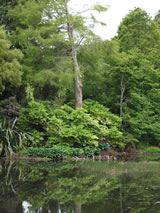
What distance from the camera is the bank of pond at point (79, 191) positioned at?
15.3 feet

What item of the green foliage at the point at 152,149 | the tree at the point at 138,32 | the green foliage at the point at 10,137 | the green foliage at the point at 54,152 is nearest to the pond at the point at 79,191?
the green foliage at the point at 54,152

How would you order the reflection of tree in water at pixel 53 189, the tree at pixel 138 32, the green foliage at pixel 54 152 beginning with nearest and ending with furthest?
the reflection of tree in water at pixel 53 189 < the green foliage at pixel 54 152 < the tree at pixel 138 32

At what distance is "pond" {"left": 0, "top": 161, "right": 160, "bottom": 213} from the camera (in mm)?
4648

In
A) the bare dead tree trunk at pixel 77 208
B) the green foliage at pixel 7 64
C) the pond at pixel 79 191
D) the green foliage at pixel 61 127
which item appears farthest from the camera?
the green foliage at pixel 7 64

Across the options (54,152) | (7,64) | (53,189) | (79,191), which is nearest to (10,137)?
(54,152)

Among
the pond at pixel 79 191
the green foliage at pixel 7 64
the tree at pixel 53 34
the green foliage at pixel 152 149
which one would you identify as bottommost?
the green foliage at pixel 152 149

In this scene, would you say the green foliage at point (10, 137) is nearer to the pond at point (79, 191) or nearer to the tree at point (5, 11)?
the pond at point (79, 191)

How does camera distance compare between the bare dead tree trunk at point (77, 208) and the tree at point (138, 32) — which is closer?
the bare dead tree trunk at point (77, 208)

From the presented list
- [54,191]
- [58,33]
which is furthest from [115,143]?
[54,191]

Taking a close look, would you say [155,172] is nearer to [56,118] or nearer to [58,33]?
[56,118]

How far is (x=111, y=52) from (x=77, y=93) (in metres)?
3.16

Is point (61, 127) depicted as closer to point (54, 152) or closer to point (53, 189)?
point (54, 152)

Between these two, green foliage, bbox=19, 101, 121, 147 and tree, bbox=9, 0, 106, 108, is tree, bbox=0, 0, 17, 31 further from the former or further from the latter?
green foliage, bbox=19, 101, 121, 147

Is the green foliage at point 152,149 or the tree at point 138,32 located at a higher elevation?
the tree at point 138,32
